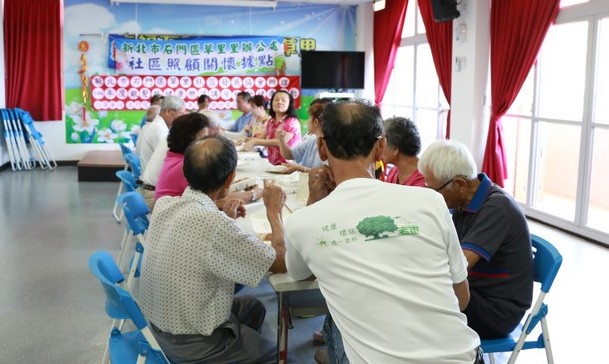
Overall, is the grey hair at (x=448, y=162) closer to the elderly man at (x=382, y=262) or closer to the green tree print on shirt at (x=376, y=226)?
the elderly man at (x=382, y=262)

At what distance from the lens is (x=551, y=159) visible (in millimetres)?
6082

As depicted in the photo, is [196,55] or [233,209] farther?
[196,55]

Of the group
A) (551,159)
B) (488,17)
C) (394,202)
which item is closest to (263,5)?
(488,17)

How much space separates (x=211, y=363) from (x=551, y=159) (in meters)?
4.98

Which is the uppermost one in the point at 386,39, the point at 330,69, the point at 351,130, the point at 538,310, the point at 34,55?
the point at 386,39

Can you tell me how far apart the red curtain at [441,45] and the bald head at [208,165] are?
210 inches

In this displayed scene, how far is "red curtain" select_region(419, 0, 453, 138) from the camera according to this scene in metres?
7.12

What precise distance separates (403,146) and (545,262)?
0.93 meters

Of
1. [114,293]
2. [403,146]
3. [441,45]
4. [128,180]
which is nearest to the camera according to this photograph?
[114,293]

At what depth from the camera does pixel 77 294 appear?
392cm

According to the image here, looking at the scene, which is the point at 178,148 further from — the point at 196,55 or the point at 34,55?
the point at 34,55

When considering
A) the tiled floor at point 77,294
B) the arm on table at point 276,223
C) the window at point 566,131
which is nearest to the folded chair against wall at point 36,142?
the tiled floor at point 77,294

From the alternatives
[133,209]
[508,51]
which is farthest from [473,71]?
[133,209]

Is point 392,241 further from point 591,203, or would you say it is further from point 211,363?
point 591,203
